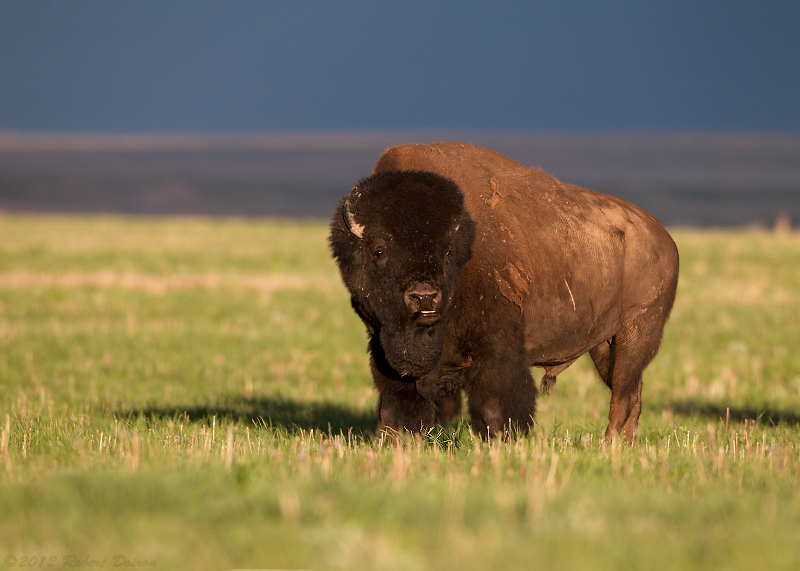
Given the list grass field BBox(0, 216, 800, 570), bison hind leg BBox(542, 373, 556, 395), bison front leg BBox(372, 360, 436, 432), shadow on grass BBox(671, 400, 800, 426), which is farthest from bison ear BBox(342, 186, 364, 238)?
shadow on grass BBox(671, 400, 800, 426)

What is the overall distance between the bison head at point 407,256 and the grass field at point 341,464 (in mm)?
770

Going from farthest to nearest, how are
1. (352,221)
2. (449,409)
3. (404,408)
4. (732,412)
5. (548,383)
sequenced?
1. (732,412)
2. (449,409)
3. (548,383)
4. (404,408)
5. (352,221)

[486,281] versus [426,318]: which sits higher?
[486,281]

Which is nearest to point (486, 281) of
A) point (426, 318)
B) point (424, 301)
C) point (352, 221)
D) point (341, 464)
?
point (426, 318)

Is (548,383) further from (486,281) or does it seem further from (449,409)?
(486,281)

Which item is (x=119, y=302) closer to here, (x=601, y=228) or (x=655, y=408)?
(x=655, y=408)

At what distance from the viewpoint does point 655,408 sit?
11102 mm

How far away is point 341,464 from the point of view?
569cm

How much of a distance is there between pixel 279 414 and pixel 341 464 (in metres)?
3.91

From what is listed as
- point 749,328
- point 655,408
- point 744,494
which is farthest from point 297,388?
point 749,328

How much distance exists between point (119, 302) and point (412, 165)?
14.8m

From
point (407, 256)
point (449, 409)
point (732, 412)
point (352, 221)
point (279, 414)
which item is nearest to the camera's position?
point (407, 256)

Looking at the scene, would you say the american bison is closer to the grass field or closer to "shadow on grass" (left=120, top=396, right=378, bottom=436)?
the grass field

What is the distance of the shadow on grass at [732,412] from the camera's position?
32.1 feet
